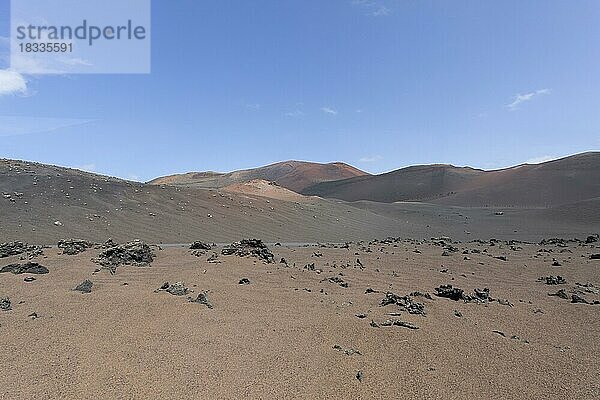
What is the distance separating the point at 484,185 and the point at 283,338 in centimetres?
6470

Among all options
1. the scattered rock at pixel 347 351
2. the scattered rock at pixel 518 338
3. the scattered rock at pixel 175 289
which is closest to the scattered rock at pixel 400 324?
the scattered rock at pixel 347 351

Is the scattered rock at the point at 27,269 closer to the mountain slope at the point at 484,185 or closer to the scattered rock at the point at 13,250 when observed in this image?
the scattered rock at the point at 13,250

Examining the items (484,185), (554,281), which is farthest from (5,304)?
(484,185)

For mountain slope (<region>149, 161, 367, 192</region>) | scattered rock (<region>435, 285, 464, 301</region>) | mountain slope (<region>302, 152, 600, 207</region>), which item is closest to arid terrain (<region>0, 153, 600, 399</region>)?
scattered rock (<region>435, 285, 464, 301</region>)

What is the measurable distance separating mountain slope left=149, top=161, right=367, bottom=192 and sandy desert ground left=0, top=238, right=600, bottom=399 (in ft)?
256

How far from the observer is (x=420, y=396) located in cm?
368

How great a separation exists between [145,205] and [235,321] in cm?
1638

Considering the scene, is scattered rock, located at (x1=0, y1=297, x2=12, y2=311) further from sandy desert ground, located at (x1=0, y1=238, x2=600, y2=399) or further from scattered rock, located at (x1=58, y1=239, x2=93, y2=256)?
scattered rock, located at (x1=58, y1=239, x2=93, y2=256)

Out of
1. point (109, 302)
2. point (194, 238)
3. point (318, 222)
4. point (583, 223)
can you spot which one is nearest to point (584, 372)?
point (109, 302)

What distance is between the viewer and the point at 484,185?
64188 millimetres

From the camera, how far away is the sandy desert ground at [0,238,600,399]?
12.4 ft

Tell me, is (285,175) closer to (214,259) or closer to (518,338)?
(214,259)

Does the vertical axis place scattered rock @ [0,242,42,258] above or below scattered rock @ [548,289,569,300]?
above

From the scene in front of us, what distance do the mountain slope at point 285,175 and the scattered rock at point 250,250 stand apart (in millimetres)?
74634
